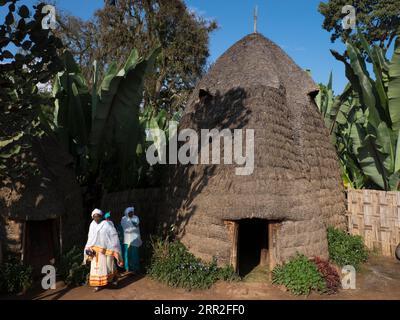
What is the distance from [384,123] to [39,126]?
28.2ft

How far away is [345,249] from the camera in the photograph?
8.30 m

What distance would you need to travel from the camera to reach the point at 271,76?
27.7 ft

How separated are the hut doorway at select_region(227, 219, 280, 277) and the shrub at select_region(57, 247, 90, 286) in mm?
3114

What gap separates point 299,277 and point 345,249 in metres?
2.13

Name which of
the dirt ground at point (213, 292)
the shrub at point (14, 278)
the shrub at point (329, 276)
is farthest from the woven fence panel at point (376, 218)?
the shrub at point (14, 278)

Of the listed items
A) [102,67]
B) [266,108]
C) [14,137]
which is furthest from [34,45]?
[102,67]

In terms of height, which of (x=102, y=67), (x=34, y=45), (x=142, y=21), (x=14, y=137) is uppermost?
(x=142, y=21)

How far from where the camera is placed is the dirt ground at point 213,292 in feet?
21.5

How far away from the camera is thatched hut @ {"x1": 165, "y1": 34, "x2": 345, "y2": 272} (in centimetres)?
730

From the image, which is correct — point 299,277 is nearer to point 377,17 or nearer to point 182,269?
point 182,269

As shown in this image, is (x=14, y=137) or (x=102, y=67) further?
(x=102, y=67)
